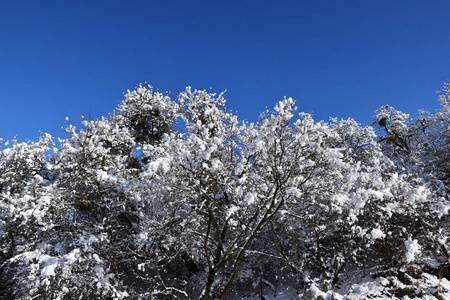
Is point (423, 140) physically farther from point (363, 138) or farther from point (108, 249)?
point (108, 249)

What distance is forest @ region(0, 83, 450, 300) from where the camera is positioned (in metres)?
7.96

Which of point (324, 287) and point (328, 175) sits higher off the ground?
point (328, 175)

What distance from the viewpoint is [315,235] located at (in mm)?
10234

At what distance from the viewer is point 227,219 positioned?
8242mm

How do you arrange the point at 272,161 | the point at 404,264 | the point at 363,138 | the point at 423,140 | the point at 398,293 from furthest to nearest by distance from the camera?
the point at 363,138 → the point at 423,140 → the point at 404,264 → the point at 398,293 → the point at 272,161

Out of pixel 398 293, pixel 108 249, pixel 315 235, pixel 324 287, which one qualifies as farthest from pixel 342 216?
pixel 108 249

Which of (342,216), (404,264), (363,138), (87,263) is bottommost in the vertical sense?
(404,264)

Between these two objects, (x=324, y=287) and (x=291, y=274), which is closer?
(x=324, y=287)

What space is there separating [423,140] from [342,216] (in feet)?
38.6

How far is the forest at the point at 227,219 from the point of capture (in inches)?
314

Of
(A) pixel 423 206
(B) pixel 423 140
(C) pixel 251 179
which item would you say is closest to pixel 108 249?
(C) pixel 251 179

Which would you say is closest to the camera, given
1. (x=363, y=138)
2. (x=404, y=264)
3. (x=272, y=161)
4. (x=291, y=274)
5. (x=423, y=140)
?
(x=272, y=161)

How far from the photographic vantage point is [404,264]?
385 inches

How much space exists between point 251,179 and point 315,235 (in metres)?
3.83
